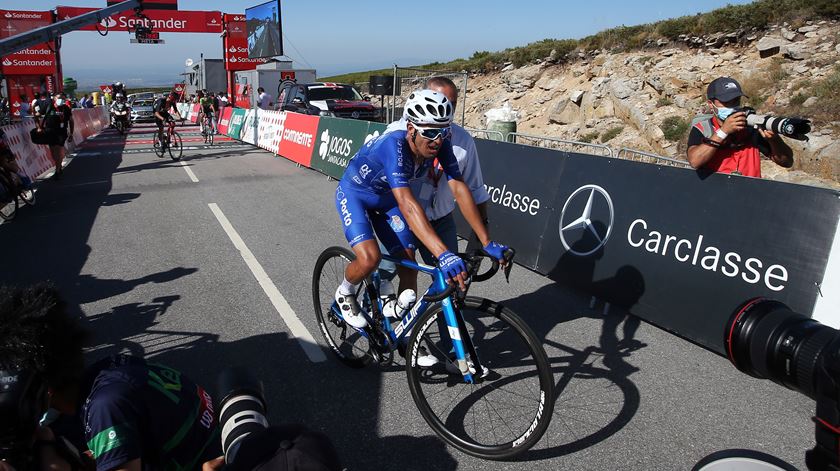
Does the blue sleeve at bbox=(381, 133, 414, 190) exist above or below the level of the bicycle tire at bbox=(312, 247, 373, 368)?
above

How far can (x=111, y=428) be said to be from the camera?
185 cm

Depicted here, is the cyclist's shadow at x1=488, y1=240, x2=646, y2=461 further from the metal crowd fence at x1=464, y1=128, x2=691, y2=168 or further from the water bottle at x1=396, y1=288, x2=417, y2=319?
the metal crowd fence at x1=464, y1=128, x2=691, y2=168

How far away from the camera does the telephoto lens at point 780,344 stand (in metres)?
1.91

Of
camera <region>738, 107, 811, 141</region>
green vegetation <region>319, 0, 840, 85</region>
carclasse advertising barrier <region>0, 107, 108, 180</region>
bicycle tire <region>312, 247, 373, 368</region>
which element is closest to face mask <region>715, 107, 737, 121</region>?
camera <region>738, 107, 811, 141</region>

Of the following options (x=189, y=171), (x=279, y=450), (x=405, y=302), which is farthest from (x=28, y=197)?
(x=279, y=450)

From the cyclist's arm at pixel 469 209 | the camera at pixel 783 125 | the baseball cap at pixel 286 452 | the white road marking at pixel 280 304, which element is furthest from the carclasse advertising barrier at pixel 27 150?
the camera at pixel 783 125

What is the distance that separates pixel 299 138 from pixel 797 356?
14405mm

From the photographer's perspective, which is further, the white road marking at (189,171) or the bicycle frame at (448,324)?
the white road marking at (189,171)

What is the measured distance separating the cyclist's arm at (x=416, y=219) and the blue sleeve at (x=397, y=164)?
0.06 meters

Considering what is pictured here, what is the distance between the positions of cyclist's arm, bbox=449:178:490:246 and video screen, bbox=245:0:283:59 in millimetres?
31969

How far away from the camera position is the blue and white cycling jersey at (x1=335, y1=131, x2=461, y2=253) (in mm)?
3480

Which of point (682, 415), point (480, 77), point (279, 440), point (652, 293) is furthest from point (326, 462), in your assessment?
point (480, 77)

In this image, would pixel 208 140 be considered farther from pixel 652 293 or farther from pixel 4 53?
pixel 652 293

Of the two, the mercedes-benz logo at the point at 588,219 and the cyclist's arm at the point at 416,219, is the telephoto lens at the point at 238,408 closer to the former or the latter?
the cyclist's arm at the point at 416,219
